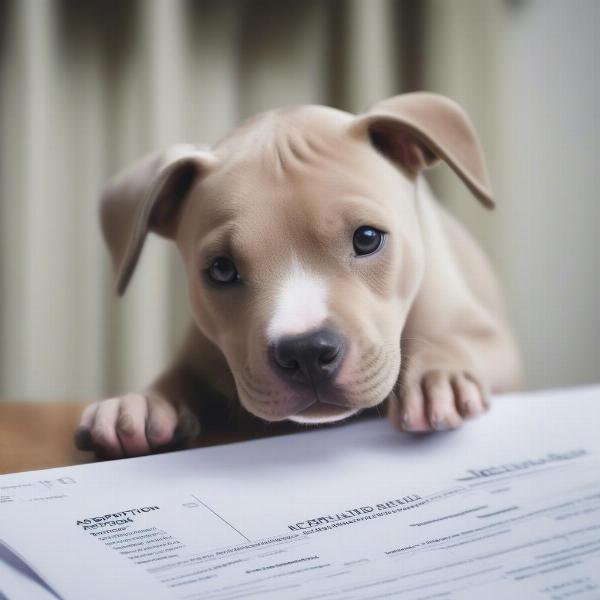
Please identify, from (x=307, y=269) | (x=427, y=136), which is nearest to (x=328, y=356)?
(x=307, y=269)

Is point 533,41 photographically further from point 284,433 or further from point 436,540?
point 436,540

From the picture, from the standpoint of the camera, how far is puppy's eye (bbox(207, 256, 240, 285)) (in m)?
1.11

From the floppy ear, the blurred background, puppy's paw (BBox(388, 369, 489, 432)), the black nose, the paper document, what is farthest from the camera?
the blurred background

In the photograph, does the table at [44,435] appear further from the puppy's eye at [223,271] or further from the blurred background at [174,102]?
the blurred background at [174,102]

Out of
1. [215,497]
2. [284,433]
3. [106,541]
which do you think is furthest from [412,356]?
[106,541]

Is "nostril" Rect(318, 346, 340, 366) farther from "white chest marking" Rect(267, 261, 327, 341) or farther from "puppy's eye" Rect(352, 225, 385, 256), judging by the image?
"puppy's eye" Rect(352, 225, 385, 256)

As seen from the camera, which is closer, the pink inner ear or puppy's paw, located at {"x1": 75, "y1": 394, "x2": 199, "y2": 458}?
puppy's paw, located at {"x1": 75, "y1": 394, "x2": 199, "y2": 458}

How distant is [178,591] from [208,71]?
6.20ft

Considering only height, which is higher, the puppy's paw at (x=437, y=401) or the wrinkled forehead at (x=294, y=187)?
the wrinkled forehead at (x=294, y=187)

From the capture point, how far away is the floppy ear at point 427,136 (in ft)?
3.83

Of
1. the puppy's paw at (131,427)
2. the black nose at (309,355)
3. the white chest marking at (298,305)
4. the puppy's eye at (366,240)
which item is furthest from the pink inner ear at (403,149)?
the puppy's paw at (131,427)

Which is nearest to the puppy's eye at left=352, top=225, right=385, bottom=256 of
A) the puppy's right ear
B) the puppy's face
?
the puppy's face

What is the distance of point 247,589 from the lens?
0.67 m

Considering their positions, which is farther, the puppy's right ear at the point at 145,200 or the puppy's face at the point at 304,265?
the puppy's right ear at the point at 145,200
